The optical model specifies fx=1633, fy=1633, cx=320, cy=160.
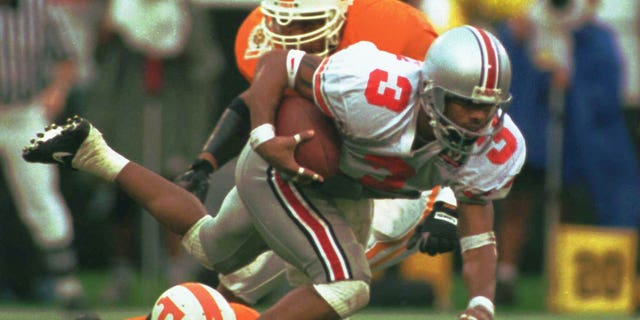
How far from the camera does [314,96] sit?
15.6 ft

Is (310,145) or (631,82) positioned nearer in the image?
(310,145)

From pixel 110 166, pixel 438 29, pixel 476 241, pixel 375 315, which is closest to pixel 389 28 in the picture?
pixel 476 241

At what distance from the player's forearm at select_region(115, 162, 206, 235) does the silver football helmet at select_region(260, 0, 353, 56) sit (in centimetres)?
63

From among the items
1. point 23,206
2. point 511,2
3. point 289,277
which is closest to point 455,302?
point 511,2

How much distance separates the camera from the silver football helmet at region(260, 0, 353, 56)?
17.7ft

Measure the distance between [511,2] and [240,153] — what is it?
303cm

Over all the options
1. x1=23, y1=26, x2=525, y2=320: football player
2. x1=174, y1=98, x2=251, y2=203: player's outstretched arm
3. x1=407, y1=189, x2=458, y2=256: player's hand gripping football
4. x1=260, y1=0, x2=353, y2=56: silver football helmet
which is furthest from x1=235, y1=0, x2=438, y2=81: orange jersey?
x1=407, y1=189, x2=458, y2=256: player's hand gripping football

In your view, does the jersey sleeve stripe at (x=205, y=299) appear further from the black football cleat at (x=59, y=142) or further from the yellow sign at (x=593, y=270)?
the yellow sign at (x=593, y=270)

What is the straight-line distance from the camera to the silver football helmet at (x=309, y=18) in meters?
5.38

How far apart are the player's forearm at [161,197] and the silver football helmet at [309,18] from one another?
63cm

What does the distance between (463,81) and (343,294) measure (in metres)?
0.71

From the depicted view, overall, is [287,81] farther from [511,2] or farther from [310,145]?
[511,2]

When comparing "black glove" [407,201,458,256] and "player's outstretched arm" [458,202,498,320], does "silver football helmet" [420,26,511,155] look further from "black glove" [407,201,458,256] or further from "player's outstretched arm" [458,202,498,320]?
"black glove" [407,201,458,256]

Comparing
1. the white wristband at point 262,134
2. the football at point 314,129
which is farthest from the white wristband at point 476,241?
the white wristband at point 262,134
